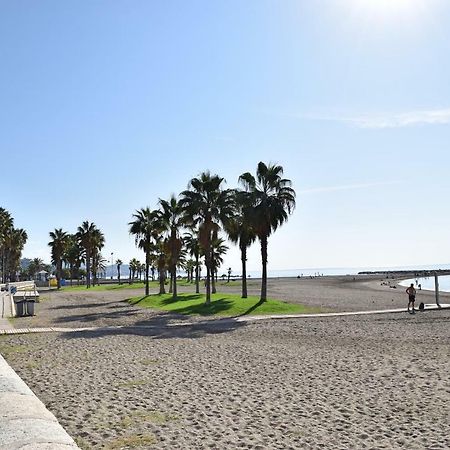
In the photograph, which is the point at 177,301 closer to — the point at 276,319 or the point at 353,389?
the point at 276,319

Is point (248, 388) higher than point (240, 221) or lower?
lower

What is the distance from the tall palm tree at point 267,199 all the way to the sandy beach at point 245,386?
15081 millimetres

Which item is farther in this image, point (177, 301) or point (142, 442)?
point (177, 301)

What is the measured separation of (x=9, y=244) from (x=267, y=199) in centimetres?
7476

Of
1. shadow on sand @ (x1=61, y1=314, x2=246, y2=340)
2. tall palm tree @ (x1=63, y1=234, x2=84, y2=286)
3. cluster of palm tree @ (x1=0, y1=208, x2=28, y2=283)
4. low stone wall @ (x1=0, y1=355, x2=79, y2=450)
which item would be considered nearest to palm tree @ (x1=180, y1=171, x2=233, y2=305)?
shadow on sand @ (x1=61, y1=314, x2=246, y2=340)

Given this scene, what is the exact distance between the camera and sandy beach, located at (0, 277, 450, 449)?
8.06 metres

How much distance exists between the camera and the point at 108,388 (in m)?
11.6

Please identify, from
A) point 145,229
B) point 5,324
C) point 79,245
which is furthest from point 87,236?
point 5,324

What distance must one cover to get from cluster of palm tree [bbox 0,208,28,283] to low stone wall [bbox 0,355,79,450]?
7688 cm

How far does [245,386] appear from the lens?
11820mm

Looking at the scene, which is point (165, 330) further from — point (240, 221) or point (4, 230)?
point (4, 230)

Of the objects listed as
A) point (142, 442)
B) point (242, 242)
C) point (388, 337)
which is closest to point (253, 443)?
point (142, 442)

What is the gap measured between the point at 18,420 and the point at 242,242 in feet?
118

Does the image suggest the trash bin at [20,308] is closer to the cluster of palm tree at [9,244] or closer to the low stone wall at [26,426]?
the low stone wall at [26,426]
